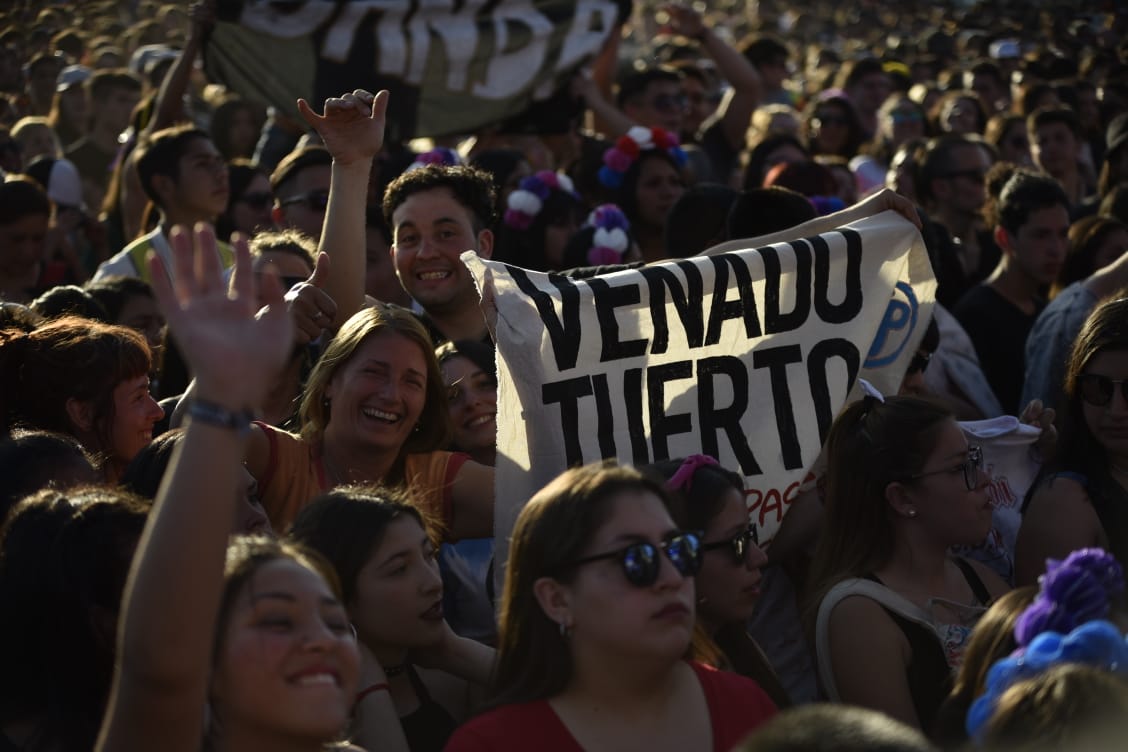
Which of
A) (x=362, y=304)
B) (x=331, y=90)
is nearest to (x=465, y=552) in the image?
(x=362, y=304)

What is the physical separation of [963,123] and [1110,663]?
28.3 ft

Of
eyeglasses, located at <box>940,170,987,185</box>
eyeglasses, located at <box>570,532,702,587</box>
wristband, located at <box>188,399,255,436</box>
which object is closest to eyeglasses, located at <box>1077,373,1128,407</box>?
eyeglasses, located at <box>570,532,702,587</box>

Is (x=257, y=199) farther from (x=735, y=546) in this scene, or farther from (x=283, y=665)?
(x=283, y=665)

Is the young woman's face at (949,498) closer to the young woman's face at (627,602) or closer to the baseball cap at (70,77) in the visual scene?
the young woman's face at (627,602)

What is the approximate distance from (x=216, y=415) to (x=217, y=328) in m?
0.13

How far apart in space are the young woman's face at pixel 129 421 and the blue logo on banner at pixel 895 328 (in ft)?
6.77

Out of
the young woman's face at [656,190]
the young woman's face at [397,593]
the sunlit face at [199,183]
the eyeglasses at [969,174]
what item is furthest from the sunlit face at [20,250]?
the eyeglasses at [969,174]

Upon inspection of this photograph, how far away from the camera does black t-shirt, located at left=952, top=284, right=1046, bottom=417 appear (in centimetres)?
605

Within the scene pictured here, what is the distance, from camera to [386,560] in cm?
330

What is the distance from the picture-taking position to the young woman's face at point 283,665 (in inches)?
99.5

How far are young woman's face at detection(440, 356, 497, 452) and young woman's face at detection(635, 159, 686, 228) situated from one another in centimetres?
270

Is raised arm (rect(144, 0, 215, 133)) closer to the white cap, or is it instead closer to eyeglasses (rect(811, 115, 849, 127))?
the white cap

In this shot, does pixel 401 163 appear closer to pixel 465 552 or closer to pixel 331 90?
pixel 331 90

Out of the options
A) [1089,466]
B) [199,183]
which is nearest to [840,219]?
[1089,466]
